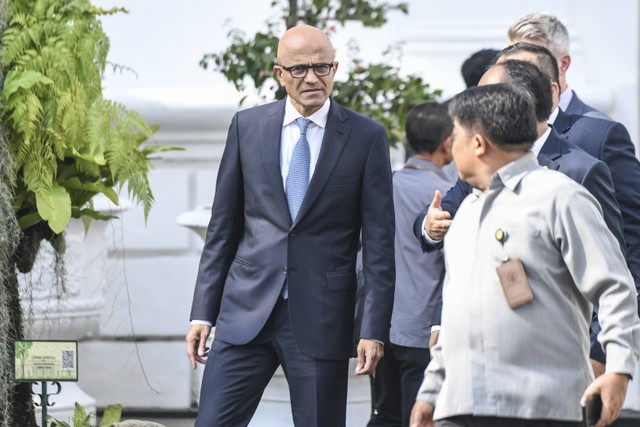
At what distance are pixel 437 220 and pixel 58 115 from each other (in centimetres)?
186

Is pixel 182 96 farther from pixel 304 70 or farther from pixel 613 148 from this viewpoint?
pixel 613 148

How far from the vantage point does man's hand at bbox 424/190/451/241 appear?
393cm

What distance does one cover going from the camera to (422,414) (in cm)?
357

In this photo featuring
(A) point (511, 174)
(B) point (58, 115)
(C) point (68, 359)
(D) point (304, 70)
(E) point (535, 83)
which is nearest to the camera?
(A) point (511, 174)

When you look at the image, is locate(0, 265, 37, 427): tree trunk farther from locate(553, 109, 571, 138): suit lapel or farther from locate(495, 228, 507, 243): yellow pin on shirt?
locate(495, 228, 507, 243): yellow pin on shirt

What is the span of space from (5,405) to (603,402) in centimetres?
270

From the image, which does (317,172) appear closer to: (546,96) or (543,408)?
(546,96)

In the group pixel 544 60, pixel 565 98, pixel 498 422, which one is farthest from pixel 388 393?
pixel 498 422

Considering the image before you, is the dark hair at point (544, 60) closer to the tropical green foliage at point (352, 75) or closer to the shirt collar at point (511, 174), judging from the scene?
the shirt collar at point (511, 174)

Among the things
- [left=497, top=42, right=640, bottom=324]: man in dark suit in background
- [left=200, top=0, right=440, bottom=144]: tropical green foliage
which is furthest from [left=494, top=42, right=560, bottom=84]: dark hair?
[left=200, top=0, right=440, bottom=144]: tropical green foliage

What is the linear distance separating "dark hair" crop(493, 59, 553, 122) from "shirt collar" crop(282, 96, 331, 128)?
843mm

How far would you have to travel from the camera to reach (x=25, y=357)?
16.9 feet

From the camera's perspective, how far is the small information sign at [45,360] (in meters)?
5.11

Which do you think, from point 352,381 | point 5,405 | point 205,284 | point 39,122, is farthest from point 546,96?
point 352,381
